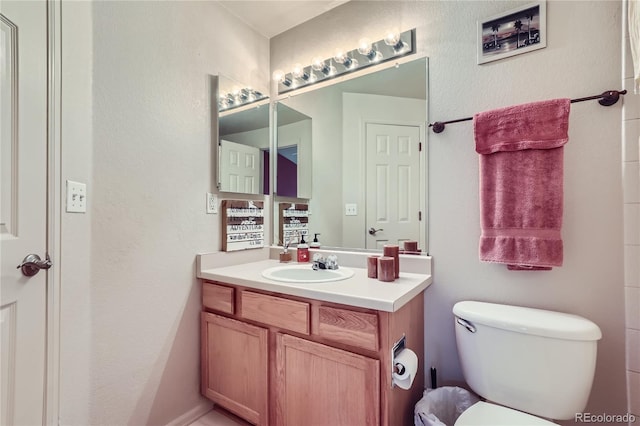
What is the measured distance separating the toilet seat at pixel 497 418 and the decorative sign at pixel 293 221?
126 cm

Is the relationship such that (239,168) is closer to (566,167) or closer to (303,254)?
(303,254)

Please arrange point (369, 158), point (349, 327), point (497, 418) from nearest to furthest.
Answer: point (497, 418)
point (349, 327)
point (369, 158)

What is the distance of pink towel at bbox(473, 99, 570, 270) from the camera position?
114 cm

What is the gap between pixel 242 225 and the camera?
1851 mm

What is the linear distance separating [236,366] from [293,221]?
3.08 ft

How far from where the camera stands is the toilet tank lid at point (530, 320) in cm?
101

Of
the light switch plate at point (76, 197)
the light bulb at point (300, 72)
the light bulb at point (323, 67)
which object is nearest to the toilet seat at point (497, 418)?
the light switch plate at point (76, 197)

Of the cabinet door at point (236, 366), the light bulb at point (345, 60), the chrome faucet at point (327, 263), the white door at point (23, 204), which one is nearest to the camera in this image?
the white door at point (23, 204)

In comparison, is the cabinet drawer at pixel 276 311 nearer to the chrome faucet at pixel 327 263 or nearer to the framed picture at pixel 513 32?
the chrome faucet at pixel 327 263

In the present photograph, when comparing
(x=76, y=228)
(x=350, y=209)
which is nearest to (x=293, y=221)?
→ (x=350, y=209)

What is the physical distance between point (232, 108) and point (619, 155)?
73.6 inches

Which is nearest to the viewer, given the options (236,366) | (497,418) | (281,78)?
(497,418)

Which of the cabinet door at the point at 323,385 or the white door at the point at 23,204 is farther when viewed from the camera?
the cabinet door at the point at 323,385

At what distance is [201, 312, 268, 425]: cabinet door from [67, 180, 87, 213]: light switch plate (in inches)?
31.6
